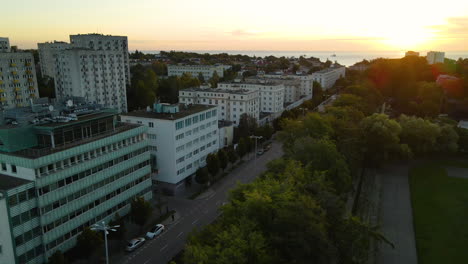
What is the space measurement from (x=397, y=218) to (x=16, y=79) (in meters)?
73.5

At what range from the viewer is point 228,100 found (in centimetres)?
6862

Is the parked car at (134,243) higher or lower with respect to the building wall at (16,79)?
lower

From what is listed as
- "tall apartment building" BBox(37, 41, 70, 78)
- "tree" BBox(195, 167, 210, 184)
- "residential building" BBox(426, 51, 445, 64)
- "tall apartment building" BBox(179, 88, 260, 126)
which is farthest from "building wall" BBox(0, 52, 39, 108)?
"residential building" BBox(426, 51, 445, 64)

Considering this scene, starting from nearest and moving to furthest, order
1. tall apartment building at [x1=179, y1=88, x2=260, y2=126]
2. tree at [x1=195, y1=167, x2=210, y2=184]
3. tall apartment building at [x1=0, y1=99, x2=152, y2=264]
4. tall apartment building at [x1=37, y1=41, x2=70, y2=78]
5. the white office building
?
1. tall apartment building at [x1=0, y1=99, x2=152, y2=264]
2. tree at [x1=195, y1=167, x2=210, y2=184]
3. tall apartment building at [x1=179, y1=88, x2=260, y2=126]
4. tall apartment building at [x1=37, y1=41, x2=70, y2=78]
5. the white office building

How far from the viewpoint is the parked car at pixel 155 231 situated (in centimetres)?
3241

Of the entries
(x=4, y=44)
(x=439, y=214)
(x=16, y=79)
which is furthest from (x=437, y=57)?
(x=4, y=44)

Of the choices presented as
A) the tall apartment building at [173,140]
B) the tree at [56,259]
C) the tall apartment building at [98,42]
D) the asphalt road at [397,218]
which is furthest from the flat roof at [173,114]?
the tall apartment building at [98,42]

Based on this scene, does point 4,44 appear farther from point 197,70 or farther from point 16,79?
point 197,70

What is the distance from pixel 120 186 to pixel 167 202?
27.9 feet

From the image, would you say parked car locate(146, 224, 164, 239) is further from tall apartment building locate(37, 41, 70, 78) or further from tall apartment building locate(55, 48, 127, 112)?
tall apartment building locate(37, 41, 70, 78)

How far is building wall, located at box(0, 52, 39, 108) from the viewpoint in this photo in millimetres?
66750

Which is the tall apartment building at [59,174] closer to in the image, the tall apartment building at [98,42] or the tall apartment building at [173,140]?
the tall apartment building at [173,140]

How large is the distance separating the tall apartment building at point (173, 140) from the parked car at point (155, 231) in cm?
909

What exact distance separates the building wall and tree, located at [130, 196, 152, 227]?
50249mm
